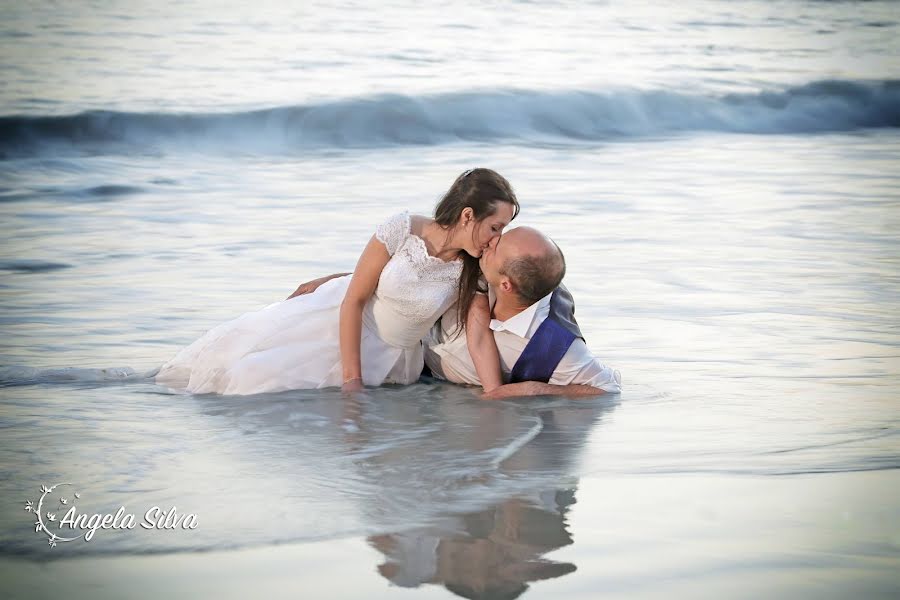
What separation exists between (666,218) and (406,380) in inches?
192

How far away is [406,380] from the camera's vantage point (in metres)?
5.41

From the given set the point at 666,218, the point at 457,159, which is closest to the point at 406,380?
the point at 666,218

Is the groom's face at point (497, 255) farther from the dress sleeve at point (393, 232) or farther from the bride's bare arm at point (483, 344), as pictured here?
the dress sleeve at point (393, 232)

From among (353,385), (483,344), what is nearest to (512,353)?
(483,344)

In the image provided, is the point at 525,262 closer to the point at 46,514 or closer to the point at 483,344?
the point at 483,344

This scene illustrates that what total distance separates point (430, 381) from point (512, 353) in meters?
Answer: 0.49

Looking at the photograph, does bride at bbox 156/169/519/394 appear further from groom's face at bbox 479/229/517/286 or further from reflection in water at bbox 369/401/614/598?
reflection in water at bbox 369/401/614/598

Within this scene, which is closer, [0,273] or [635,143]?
[0,273]

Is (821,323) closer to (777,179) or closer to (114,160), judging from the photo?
(777,179)

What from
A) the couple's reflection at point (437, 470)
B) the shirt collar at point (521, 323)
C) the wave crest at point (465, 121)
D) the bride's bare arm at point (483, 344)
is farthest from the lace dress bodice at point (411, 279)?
the wave crest at point (465, 121)

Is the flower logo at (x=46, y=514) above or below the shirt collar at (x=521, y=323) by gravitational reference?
below

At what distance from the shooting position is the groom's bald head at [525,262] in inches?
193

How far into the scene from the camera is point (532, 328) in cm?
509

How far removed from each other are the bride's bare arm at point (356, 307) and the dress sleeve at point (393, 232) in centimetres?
3
